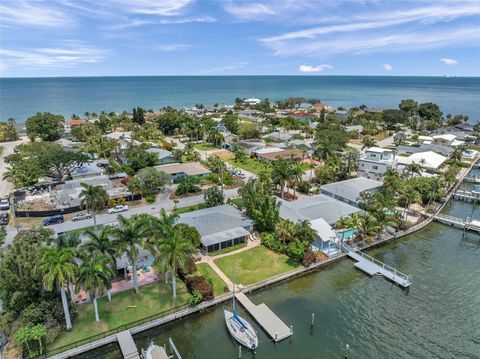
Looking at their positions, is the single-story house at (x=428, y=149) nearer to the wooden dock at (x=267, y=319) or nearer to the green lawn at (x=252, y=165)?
the green lawn at (x=252, y=165)

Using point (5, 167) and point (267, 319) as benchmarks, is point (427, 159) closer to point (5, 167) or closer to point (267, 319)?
point (267, 319)

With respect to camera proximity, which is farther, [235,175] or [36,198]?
[235,175]

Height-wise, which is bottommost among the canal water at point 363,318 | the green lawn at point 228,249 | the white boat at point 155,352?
the canal water at point 363,318

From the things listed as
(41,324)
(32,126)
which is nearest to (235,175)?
(41,324)

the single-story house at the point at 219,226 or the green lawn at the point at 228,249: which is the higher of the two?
the single-story house at the point at 219,226

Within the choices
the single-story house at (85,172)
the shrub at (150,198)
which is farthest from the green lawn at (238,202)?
the single-story house at (85,172)

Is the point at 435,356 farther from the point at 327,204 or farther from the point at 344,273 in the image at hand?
the point at 327,204

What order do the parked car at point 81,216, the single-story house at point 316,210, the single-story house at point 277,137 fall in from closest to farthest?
the single-story house at point 316,210
the parked car at point 81,216
the single-story house at point 277,137
